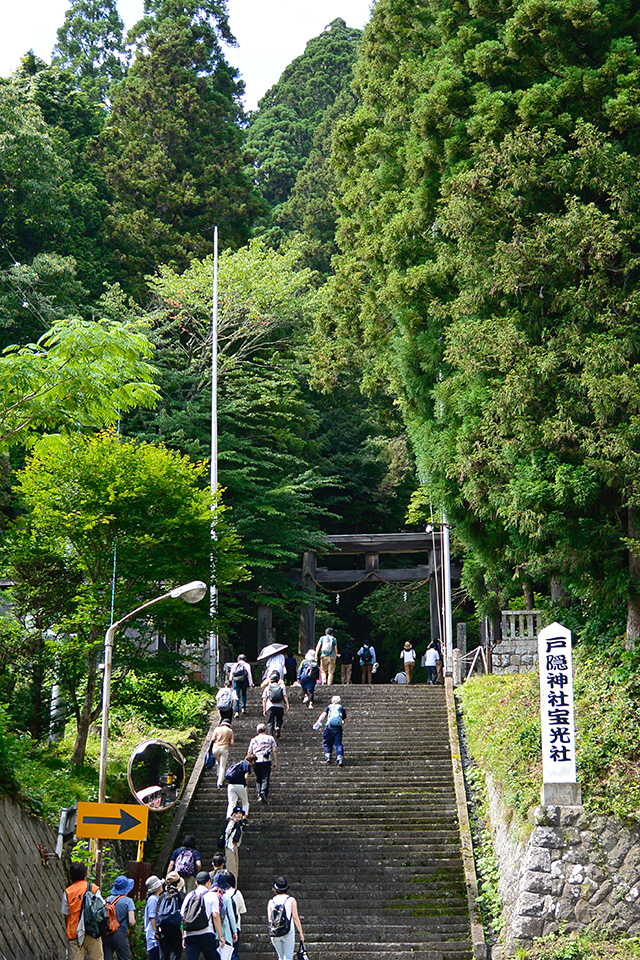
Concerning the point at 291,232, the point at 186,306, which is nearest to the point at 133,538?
the point at 186,306

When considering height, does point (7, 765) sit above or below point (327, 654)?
below

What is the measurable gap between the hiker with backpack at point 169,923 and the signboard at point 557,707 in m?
4.57

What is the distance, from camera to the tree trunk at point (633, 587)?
1494cm

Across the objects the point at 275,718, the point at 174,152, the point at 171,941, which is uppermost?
the point at 174,152

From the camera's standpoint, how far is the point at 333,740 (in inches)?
694

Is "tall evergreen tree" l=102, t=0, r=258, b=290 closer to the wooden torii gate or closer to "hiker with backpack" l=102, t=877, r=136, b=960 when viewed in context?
the wooden torii gate

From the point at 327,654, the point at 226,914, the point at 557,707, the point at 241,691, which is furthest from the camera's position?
the point at 327,654

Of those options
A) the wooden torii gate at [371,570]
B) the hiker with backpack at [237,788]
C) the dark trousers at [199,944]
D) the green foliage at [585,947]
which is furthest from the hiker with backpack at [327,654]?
the dark trousers at [199,944]

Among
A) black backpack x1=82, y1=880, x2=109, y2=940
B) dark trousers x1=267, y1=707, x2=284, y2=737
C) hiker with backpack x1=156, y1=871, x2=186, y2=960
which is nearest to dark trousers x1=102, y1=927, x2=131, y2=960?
black backpack x1=82, y1=880, x2=109, y2=940

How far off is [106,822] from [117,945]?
48.0 inches

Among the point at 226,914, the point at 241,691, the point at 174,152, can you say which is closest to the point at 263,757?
the point at 241,691

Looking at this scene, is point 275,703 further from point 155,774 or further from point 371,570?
point 371,570

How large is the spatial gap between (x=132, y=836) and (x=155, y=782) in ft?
15.8

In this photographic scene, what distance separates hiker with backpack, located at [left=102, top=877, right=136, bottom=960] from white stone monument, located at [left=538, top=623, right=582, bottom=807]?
16.4 feet
